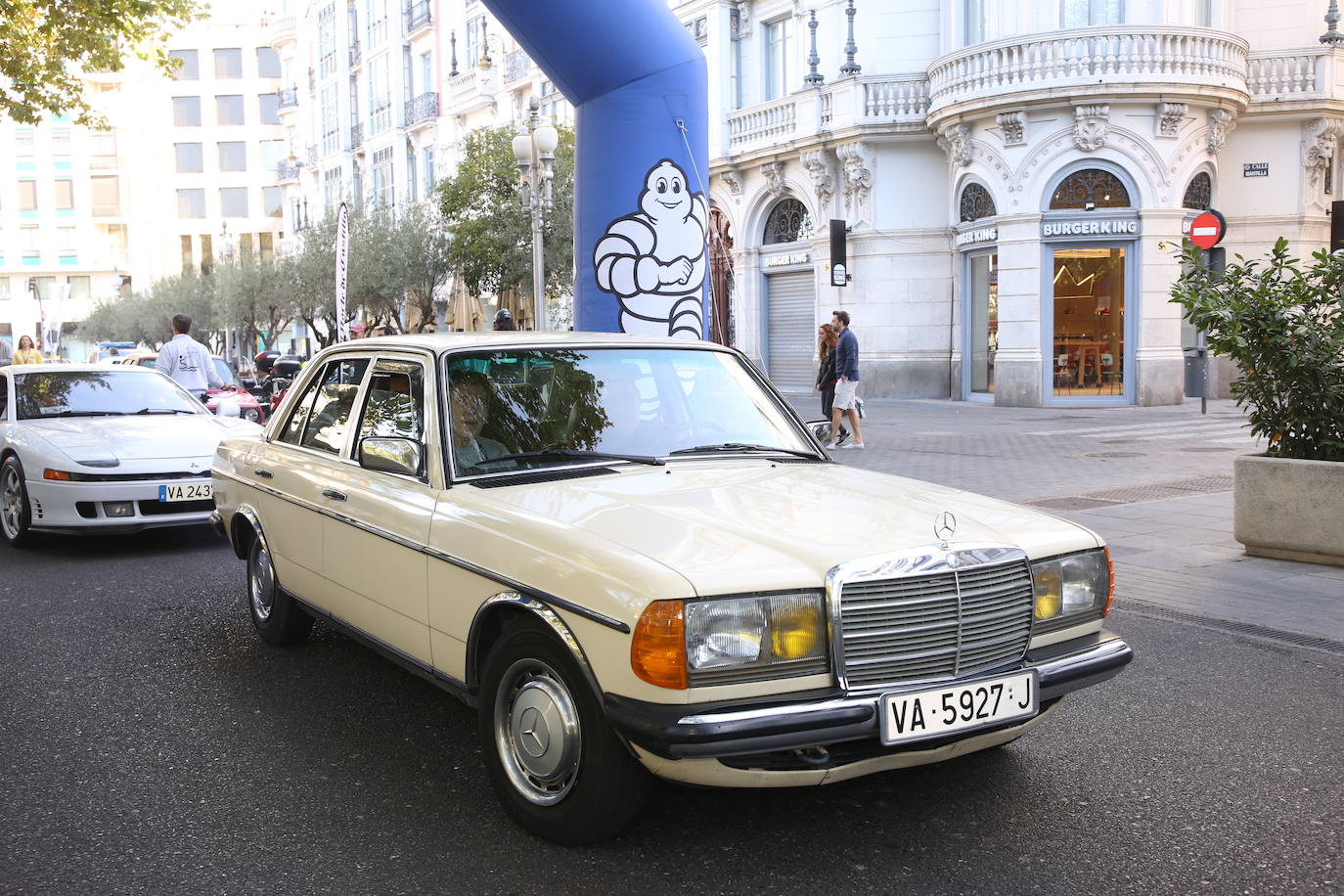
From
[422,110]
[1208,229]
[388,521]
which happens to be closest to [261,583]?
[388,521]

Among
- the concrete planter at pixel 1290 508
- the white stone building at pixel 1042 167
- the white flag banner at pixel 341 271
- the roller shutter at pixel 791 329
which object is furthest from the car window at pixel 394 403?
the roller shutter at pixel 791 329

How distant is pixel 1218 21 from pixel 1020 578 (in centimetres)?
2337

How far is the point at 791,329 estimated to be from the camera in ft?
94.8

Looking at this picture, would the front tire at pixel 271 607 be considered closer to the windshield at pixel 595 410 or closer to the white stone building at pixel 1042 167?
the windshield at pixel 595 410

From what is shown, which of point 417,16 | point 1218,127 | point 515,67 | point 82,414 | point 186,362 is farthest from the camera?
point 417,16

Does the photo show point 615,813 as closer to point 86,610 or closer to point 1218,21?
point 86,610

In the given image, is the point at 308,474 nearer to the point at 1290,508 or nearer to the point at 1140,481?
the point at 1290,508

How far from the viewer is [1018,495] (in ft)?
34.5

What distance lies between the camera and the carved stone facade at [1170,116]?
2150 cm

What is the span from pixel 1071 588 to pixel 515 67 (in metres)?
38.2

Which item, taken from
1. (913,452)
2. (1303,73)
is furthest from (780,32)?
(913,452)

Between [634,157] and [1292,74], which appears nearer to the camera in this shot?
[634,157]

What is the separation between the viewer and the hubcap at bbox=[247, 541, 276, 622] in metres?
5.64

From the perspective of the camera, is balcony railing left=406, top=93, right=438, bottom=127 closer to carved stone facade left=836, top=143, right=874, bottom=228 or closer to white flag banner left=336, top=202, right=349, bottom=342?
carved stone facade left=836, top=143, right=874, bottom=228
